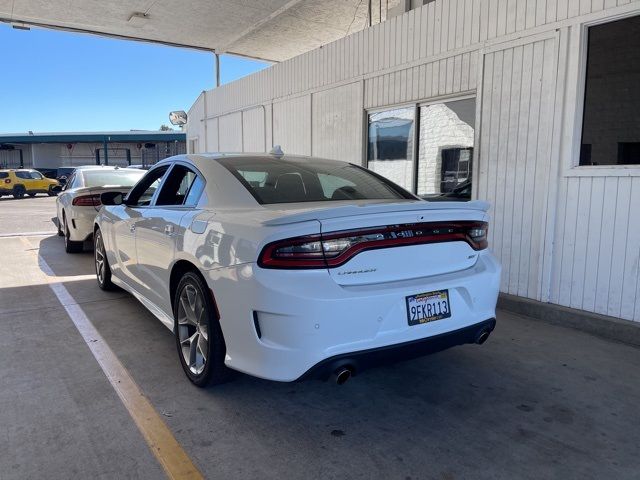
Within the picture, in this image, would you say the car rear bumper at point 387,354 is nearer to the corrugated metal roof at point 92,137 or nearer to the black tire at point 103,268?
the black tire at point 103,268

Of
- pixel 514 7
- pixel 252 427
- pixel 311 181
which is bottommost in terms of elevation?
pixel 252 427

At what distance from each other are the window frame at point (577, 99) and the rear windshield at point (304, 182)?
2.03 m

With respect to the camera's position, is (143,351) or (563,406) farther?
(143,351)

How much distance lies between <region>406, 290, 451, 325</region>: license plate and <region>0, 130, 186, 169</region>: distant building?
43.9m

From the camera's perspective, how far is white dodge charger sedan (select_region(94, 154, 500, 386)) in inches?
103

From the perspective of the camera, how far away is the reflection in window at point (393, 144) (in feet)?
23.5

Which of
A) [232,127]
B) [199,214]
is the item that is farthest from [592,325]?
[232,127]

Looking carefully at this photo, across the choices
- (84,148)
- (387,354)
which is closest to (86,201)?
(387,354)

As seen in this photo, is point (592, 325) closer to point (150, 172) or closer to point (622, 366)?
point (622, 366)

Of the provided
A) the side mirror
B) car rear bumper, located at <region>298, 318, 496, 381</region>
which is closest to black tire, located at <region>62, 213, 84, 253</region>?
the side mirror

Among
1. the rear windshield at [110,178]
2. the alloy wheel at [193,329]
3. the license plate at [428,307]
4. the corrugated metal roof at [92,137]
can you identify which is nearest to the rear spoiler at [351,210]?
the license plate at [428,307]

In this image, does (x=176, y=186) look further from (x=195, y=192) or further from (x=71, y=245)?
(x=71, y=245)

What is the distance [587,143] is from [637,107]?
276 centimetres

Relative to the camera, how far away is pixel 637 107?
22.8ft
